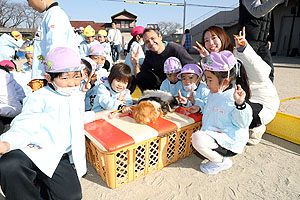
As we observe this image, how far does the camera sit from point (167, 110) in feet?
7.60

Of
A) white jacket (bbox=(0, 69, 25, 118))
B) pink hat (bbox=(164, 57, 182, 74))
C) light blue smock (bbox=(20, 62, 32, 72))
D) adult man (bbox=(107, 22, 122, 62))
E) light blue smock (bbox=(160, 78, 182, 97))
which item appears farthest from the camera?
adult man (bbox=(107, 22, 122, 62))

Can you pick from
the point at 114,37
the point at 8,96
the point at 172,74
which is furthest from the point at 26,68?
the point at 114,37

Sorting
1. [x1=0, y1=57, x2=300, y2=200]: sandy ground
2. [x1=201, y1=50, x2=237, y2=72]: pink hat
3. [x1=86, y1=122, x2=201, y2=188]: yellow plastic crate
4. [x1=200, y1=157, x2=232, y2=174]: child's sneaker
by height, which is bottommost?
[x1=0, y1=57, x2=300, y2=200]: sandy ground

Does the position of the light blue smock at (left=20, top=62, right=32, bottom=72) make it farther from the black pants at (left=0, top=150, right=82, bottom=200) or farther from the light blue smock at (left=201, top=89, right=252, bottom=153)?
the light blue smock at (left=201, top=89, right=252, bottom=153)

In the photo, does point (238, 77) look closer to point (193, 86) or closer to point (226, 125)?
point (226, 125)

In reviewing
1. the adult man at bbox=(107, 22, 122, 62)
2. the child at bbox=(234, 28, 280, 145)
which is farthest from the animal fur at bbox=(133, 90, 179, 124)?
the adult man at bbox=(107, 22, 122, 62)

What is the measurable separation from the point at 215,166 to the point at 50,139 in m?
1.53

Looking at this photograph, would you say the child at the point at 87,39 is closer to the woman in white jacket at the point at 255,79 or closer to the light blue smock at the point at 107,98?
the light blue smock at the point at 107,98

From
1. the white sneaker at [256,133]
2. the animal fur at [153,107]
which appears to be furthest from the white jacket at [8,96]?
the white sneaker at [256,133]

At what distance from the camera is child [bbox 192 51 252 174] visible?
1746mm

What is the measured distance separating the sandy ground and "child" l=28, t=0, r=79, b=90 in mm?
1222

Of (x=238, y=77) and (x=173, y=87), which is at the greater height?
(x=238, y=77)

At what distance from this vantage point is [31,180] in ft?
4.44

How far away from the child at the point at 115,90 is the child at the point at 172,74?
0.58 meters
